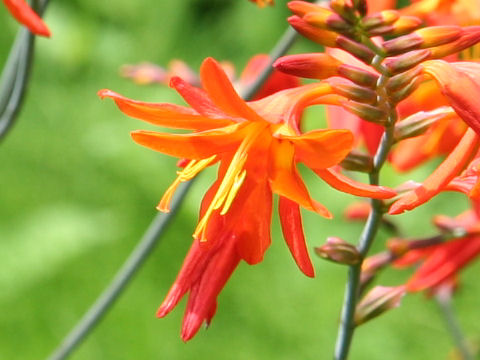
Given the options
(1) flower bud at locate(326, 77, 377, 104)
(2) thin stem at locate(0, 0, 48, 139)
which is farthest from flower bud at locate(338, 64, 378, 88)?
(2) thin stem at locate(0, 0, 48, 139)

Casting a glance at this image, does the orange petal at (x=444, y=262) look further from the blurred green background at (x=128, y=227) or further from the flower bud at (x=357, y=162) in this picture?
the blurred green background at (x=128, y=227)

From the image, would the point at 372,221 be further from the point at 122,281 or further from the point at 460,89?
the point at 122,281

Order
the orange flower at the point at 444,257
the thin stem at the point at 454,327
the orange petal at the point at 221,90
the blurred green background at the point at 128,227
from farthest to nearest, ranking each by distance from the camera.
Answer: the blurred green background at the point at 128,227 → the thin stem at the point at 454,327 → the orange flower at the point at 444,257 → the orange petal at the point at 221,90

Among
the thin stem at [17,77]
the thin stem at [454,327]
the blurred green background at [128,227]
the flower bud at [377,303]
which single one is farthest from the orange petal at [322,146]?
the blurred green background at [128,227]

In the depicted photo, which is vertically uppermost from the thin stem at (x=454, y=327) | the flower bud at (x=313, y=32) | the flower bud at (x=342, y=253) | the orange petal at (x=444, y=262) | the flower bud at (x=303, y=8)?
the flower bud at (x=303, y=8)

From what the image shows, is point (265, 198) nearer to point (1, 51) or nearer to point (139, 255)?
point (139, 255)

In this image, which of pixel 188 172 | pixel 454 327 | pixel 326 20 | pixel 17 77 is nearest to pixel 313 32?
pixel 326 20

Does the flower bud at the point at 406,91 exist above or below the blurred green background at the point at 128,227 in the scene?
above

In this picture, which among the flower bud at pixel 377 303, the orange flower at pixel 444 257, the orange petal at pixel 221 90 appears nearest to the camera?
the orange petal at pixel 221 90
